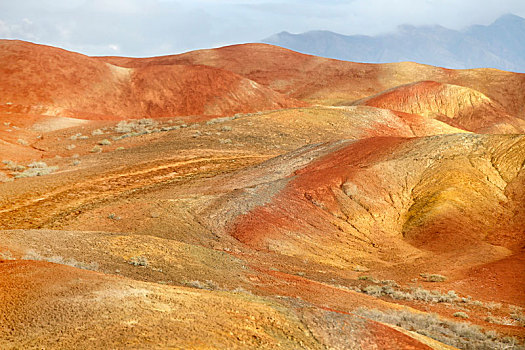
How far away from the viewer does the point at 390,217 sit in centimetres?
2352

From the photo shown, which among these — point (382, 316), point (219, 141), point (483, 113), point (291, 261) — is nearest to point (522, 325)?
point (382, 316)

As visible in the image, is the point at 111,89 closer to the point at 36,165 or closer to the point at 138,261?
the point at 36,165

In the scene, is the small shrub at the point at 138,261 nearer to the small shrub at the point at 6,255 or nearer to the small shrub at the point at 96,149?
the small shrub at the point at 6,255

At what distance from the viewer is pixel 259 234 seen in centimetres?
2112

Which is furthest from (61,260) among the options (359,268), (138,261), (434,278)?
(434,278)

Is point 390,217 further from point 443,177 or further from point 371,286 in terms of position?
point 371,286

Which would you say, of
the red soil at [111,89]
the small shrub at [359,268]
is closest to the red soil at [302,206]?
the small shrub at [359,268]

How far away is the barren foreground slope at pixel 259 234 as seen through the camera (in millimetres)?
9367

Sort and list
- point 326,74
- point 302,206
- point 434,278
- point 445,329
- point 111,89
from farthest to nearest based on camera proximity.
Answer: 1. point 326,74
2. point 111,89
3. point 302,206
4. point 434,278
5. point 445,329

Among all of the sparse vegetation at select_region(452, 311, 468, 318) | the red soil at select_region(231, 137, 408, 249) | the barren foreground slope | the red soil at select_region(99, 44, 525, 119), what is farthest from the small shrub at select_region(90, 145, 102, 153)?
the red soil at select_region(99, 44, 525, 119)

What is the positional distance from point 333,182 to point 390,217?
316 centimetres

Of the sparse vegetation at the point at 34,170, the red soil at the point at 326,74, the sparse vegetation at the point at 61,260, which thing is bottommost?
the sparse vegetation at the point at 61,260

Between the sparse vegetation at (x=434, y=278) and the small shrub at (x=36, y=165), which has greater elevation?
the small shrub at (x=36, y=165)

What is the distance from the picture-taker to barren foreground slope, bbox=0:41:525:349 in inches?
369
